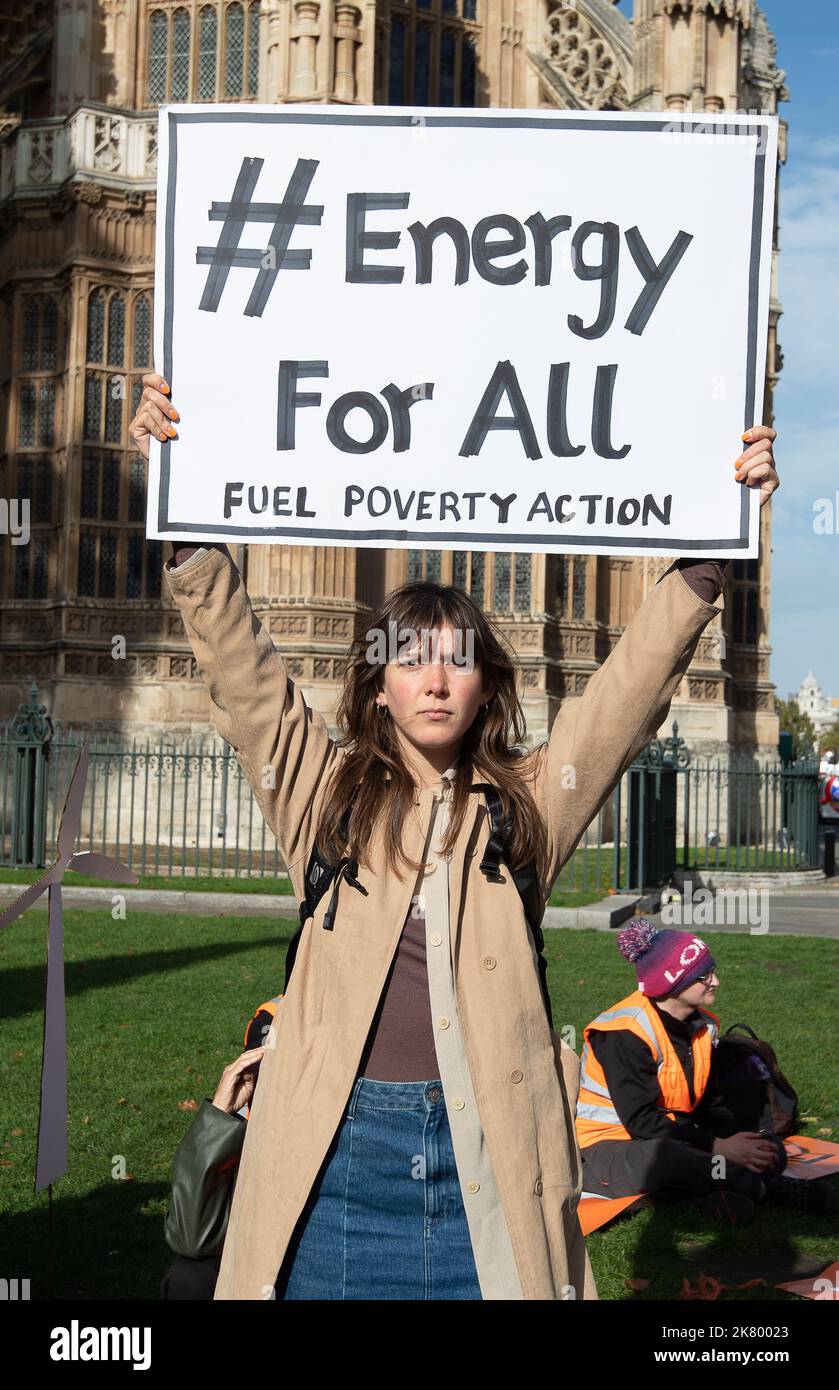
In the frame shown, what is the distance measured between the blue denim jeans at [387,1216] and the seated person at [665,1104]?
307cm

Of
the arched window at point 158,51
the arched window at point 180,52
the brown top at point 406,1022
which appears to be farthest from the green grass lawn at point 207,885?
the arched window at point 158,51

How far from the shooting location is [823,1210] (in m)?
5.36

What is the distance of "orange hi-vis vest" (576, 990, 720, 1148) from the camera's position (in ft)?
17.6

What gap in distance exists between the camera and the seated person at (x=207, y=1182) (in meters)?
2.62

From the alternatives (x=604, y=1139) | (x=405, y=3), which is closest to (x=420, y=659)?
(x=604, y=1139)

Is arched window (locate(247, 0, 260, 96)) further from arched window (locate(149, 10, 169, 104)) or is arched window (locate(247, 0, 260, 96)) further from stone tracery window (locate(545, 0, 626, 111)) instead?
stone tracery window (locate(545, 0, 626, 111))

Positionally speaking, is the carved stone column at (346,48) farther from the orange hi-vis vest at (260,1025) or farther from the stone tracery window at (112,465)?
the orange hi-vis vest at (260,1025)

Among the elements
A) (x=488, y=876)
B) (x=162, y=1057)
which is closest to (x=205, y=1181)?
(x=488, y=876)

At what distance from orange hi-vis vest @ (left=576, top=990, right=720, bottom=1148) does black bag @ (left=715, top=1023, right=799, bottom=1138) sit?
49 cm

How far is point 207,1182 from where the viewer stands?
2.63 m
